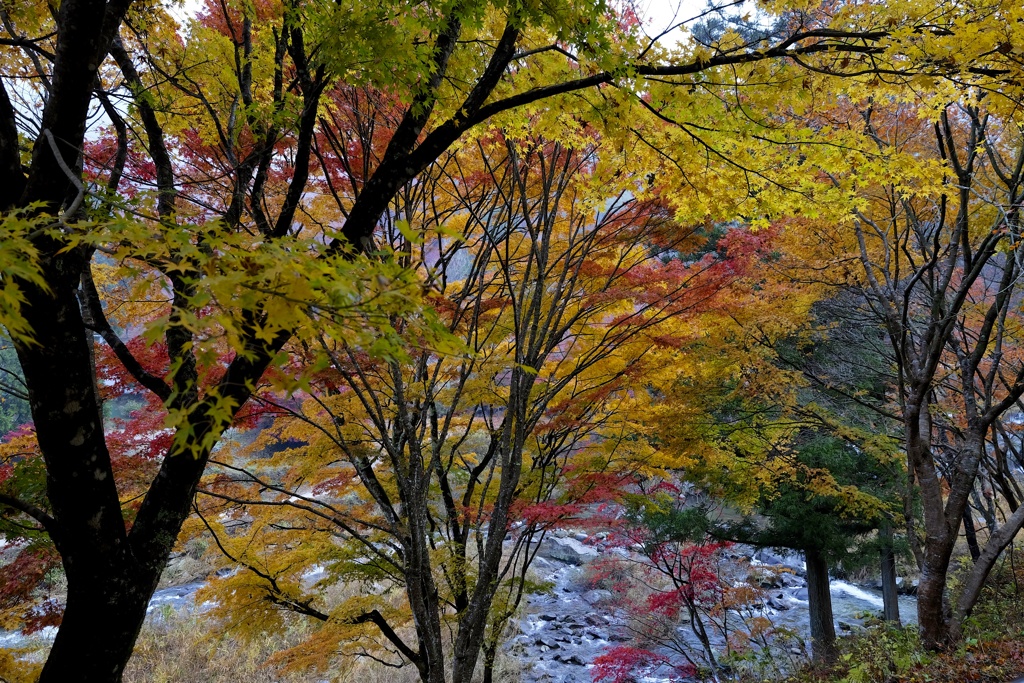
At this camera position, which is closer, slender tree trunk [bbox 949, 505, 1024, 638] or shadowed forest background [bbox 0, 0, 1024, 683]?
shadowed forest background [bbox 0, 0, 1024, 683]

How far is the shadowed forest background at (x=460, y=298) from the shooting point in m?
2.50

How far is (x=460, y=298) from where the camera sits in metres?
4.36

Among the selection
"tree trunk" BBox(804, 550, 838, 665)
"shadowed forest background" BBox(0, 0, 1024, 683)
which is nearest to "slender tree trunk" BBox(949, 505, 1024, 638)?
"shadowed forest background" BBox(0, 0, 1024, 683)

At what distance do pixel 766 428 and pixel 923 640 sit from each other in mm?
3204

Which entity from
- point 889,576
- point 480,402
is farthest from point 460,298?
point 889,576

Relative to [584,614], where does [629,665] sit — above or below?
below

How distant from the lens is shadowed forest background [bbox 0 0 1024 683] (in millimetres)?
2496

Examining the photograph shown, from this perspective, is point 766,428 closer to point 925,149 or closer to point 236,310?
point 925,149

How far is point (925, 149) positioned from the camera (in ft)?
23.0

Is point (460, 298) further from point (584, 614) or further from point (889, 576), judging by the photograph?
point (584, 614)

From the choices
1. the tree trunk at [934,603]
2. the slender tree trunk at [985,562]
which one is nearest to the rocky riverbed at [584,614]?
the tree trunk at [934,603]

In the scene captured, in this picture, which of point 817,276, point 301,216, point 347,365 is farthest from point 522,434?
point 817,276

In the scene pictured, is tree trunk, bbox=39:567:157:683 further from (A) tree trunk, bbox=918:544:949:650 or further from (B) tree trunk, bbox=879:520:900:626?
(B) tree trunk, bbox=879:520:900:626

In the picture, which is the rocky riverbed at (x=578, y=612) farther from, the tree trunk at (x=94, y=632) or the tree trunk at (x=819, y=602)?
the tree trunk at (x=94, y=632)
